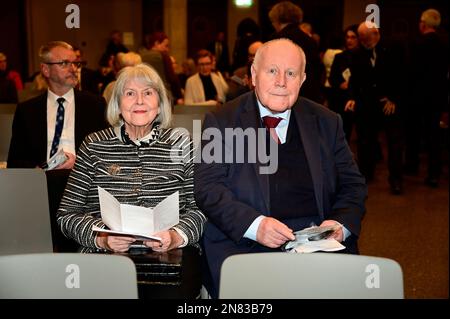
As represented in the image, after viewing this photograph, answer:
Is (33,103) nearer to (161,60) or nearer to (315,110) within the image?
(315,110)

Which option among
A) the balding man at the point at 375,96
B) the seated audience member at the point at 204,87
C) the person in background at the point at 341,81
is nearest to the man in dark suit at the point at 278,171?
the balding man at the point at 375,96

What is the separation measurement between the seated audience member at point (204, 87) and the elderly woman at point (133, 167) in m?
3.49

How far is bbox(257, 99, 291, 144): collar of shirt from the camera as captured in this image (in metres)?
2.57

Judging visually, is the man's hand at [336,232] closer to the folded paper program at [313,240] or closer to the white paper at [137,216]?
the folded paper program at [313,240]

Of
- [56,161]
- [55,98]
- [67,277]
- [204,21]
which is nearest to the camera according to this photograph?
[67,277]

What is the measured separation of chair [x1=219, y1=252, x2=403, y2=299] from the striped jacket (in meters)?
0.96

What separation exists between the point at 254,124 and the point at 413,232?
277 centimetres

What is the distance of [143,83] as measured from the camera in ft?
8.85

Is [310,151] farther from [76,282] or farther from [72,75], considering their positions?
[72,75]

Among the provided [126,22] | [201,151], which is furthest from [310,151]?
[126,22]

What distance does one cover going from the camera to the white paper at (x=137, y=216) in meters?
2.27

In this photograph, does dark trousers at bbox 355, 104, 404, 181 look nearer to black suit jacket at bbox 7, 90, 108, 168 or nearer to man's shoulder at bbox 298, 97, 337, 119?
black suit jacket at bbox 7, 90, 108, 168

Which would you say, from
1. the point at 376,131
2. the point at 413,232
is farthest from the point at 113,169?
the point at 376,131

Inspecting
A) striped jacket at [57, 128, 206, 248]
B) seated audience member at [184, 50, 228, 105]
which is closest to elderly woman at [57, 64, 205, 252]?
striped jacket at [57, 128, 206, 248]
